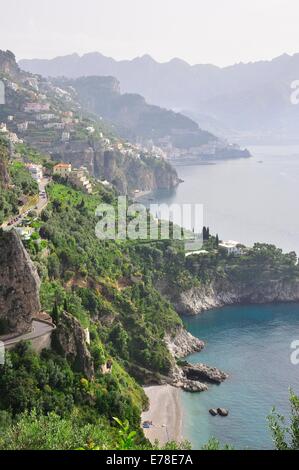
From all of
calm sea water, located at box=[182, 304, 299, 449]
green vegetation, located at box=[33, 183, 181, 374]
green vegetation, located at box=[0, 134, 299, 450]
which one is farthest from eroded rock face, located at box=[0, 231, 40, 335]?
calm sea water, located at box=[182, 304, 299, 449]

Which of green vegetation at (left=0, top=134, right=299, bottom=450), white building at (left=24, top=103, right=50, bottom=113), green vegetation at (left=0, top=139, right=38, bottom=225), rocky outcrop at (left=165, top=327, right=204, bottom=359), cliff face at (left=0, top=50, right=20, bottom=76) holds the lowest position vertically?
rocky outcrop at (left=165, top=327, right=204, bottom=359)

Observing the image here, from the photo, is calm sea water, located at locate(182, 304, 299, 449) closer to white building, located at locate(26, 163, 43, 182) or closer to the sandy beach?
the sandy beach

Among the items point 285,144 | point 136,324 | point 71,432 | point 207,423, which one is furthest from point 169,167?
point 285,144

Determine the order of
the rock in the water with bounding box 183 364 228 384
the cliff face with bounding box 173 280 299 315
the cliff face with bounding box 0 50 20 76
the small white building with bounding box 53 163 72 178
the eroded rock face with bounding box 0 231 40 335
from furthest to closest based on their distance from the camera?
the cliff face with bounding box 0 50 20 76 → the small white building with bounding box 53 163 72 178 → the cliff face with bounding box 173 280 299 315 → the rock in the water with bounding box 183 364 228 384 → the eroded rock face with bounding box 0 231 40 335

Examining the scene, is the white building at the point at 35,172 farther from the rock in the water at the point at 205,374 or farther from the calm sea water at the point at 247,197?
the calm sea water at the point at 247,197

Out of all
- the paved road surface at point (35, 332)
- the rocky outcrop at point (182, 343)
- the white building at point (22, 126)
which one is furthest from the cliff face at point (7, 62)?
the paved road surface at point (35, 332)

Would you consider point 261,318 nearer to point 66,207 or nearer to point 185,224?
point 66,207

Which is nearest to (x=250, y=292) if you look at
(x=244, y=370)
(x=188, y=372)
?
(x=244, y=370)
